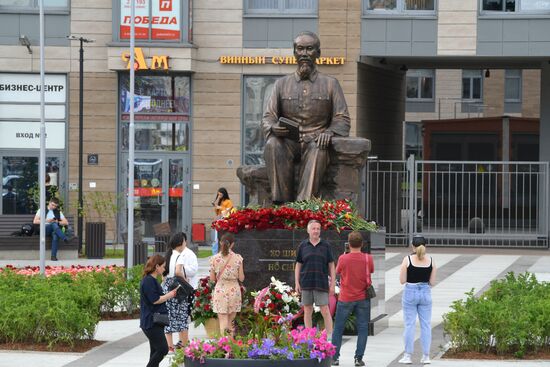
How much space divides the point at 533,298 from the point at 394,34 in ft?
73.8

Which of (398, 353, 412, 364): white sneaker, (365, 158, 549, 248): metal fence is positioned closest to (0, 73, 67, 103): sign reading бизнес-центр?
(365, 158, 549, 248): metal fence

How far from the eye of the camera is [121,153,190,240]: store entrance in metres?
Result: 42.2

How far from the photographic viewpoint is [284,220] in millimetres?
20609

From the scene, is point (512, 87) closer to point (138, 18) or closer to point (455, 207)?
point (455, 207)

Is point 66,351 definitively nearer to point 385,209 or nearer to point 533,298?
point 533,298

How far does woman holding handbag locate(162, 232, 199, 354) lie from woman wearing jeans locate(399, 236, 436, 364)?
2.62 meters

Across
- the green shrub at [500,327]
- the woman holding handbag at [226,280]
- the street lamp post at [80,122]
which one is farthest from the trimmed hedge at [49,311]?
the street lamp post at [80,122]

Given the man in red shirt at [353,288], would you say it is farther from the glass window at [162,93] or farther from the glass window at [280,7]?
the glass window at [162,93]

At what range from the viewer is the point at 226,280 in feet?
61.1

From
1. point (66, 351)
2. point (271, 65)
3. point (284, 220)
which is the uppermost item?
point (271, 65)

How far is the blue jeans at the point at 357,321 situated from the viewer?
682 inches

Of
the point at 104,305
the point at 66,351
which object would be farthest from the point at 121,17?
the point at 66,351

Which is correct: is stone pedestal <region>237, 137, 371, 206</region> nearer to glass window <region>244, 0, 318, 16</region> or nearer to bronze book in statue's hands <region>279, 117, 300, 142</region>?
bronze book in statue's hands <region>279, 117, 300, 142</region>

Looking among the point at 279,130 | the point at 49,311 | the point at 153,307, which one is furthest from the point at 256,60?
the point at 153,307
